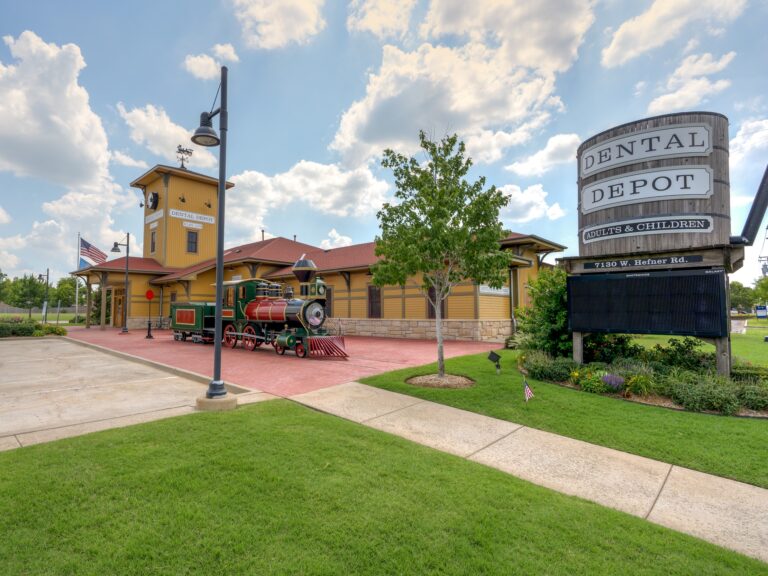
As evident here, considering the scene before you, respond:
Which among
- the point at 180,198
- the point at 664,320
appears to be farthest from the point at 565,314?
the point at 180,198

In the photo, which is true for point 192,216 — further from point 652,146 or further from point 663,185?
point 663,185

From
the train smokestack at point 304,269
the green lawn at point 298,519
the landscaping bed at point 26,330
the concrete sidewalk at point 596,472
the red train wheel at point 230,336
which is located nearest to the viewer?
the green lawn at point 298,519

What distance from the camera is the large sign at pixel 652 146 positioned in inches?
325

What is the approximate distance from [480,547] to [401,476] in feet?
4.23

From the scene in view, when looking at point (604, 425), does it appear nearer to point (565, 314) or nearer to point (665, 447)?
point (665, 447)

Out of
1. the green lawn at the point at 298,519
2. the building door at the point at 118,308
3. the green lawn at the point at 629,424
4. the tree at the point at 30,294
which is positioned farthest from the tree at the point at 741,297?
the tree at the point at 30,294

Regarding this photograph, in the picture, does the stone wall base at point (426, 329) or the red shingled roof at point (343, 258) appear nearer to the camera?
the stone wall base at point (426, 329)

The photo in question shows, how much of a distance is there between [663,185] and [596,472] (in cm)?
694

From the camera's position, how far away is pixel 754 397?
6.57 metres

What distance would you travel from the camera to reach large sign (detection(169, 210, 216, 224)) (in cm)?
3041

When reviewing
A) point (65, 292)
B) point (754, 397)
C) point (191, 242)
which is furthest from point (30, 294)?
point (754, 397)

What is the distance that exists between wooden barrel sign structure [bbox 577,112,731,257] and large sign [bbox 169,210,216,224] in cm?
3027

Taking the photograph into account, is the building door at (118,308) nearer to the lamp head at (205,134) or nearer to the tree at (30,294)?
the tree at (30,294)

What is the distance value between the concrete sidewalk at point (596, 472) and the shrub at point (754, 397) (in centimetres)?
325
